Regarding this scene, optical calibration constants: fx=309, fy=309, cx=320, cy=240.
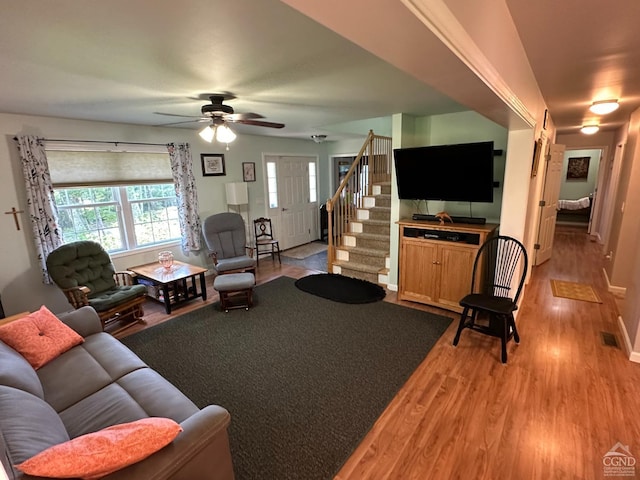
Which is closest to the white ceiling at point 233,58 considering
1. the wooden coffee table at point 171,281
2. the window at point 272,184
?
the wooden coffee table at point 171,281

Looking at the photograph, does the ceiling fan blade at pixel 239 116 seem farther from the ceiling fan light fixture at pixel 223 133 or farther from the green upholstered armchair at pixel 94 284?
the green upholstered armchair at pixel 94 284

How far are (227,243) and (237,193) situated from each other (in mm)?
910

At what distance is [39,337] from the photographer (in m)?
2.12

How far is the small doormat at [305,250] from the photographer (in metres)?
6.24

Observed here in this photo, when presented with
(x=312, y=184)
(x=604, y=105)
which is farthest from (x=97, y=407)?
(x=312, y=184)

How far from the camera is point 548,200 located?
16.1 feet

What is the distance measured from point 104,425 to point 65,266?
8.07ft

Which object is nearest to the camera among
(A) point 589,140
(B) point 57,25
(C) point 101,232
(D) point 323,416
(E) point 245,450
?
(B) point 57,25

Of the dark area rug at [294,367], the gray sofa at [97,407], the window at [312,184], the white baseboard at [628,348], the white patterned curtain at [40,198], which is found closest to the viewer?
the gray sofa at [97,407]

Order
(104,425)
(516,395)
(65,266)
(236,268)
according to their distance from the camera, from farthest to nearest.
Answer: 1. (236,268)
2. (65,266)
3. (516,395)
4. (104,425)

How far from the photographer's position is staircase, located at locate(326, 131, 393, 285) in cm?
463

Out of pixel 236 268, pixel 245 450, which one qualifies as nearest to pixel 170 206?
pixel 236 268

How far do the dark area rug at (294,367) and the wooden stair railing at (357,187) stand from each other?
4.47 feet

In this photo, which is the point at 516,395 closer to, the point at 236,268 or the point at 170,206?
the point at 236,268
